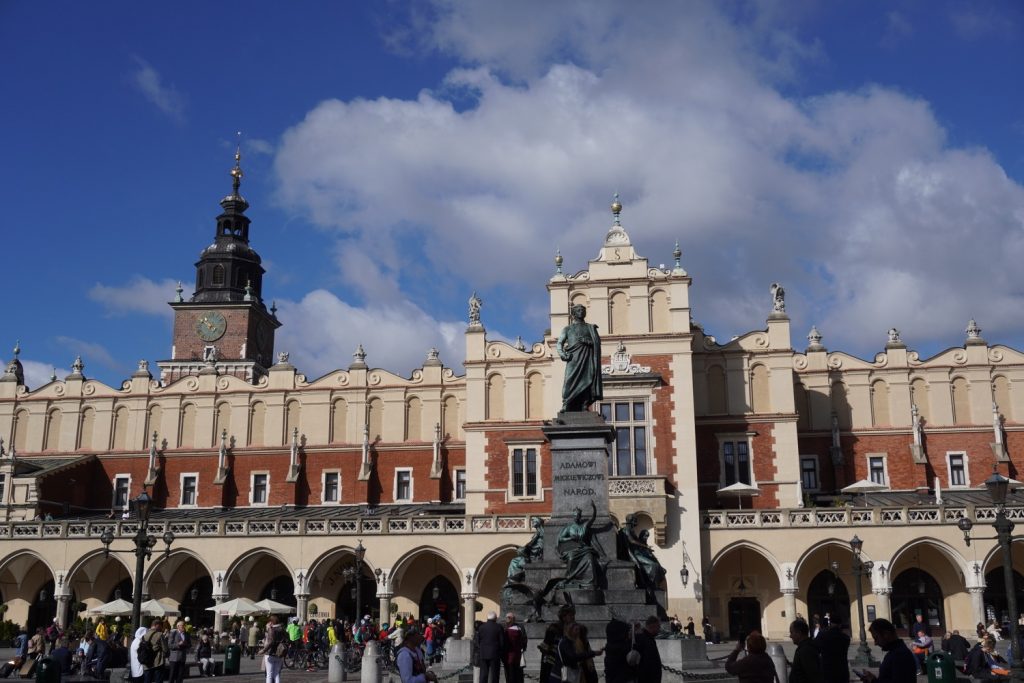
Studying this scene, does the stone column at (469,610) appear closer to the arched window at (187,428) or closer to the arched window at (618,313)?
the arched window at (618,313)

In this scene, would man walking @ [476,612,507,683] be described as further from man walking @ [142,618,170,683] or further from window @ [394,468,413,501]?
window @ [394,468,413,501]

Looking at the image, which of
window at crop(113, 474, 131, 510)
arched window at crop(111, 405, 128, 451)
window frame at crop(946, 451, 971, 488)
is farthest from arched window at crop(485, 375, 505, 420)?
window frame at crop(946, 451, 971, 488)

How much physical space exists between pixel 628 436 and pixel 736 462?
5.26 metres

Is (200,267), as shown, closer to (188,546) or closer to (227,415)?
(227,415)

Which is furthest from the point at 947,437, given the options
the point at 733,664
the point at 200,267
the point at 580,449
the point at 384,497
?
the point at 200,267

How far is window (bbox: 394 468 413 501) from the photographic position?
154 ft

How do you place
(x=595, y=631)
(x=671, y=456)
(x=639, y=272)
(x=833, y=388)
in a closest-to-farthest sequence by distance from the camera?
(x=595, y=631) < (x=671, y=456) < (x=639, y=272) < (x=833, y=388)

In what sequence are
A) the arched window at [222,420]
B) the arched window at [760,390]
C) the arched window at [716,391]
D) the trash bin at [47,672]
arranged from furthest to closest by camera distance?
the arched window at [222,420] < the arched window at [716,391] < the arched window at [760,390] < the trash bin at [47,672]

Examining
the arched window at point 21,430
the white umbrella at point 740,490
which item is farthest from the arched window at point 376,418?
the arched window at point 21,430

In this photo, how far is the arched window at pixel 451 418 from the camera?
155 ft

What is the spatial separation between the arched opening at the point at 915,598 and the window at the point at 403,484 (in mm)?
21089

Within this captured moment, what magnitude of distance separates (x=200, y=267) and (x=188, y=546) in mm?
31142

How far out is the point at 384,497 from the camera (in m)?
47.1

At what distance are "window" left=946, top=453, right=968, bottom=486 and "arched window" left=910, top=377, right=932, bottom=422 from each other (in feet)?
6.17
